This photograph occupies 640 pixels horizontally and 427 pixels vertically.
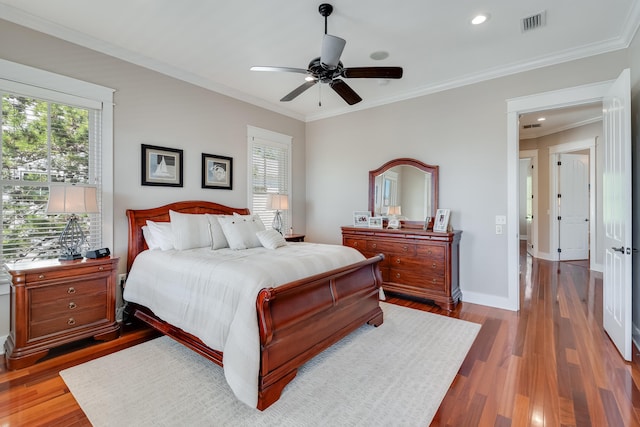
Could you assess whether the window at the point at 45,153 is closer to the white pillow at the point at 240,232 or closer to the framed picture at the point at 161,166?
the framed picture at the point at 161,166

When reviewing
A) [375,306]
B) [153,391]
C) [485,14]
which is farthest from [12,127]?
[485,14]

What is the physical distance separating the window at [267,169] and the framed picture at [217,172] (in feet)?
1.27

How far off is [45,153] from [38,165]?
13 centimetres

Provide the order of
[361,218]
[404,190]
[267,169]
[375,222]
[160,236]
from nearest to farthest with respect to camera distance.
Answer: [160,236]
[404,190]
[375,222]
[361,218]
[267,169]

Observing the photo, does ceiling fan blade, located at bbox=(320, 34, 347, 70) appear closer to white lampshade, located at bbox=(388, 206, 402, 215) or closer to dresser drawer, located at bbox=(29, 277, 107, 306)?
white lampshade, located at bbox=(388, 206, 402, 215)

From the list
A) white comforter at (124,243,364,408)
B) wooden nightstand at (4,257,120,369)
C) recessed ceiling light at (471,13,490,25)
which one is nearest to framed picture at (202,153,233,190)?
white comforter at (124,243,364,408)

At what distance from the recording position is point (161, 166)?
12.3 feet

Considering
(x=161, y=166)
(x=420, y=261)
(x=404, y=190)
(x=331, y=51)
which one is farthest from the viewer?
(x=404, y=190)

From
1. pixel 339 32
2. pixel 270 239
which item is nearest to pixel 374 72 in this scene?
pixel 339 32

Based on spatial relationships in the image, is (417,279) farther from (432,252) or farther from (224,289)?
(224,289)

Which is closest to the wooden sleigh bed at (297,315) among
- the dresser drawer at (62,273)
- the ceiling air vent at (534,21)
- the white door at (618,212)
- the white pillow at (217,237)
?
the dresser drawer at (62,273)

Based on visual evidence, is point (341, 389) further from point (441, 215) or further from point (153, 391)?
point (441, 215)

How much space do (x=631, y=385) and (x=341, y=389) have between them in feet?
6.87

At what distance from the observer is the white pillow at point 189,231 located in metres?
3.33
